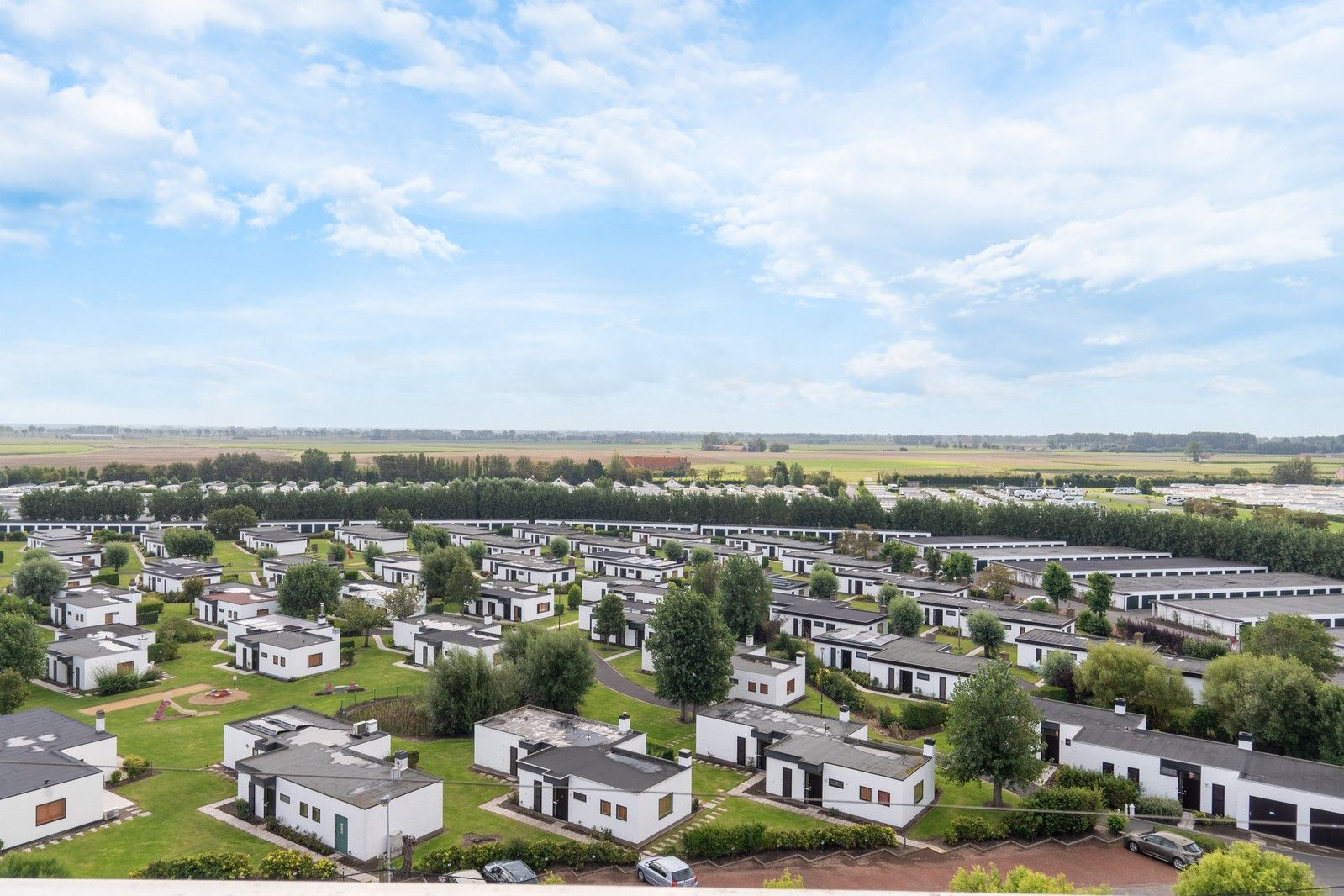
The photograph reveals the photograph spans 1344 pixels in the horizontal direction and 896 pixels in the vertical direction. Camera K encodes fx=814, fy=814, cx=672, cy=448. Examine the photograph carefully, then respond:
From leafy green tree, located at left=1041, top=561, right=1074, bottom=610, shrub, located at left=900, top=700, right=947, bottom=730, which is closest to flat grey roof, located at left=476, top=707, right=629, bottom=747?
shrub, located at left=900, top=700, right=947, bottom=730

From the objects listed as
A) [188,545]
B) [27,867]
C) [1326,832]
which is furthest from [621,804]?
[188,545]

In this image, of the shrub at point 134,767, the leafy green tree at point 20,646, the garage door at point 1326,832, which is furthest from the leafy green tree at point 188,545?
the garage door at point 1326,832

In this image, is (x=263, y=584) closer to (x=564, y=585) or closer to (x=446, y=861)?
(x=564, y=585)

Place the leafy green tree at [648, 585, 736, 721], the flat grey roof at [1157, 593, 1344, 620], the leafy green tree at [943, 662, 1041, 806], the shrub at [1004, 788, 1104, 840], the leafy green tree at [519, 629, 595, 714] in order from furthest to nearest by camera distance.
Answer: the flat grey roof at [1157, 593, 1344, 620], the leafy green tree at [648, 585, 736, 721], the leafy green tree at [519, 629, 595, 714], the leafy green tree at [943, 662, 1041, 806], the shrub at [1004, 788, 1104, 840]

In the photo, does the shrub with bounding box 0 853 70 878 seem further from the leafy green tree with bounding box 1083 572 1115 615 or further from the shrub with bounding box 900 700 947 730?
the leafy green tree with bounding box 1083 572 1115 615

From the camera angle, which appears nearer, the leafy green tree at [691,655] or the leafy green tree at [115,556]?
the leafy green tree at [691,655]

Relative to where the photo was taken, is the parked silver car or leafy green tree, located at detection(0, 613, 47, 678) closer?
the parked silver car

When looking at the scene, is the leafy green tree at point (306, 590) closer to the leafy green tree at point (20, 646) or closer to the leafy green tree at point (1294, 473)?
the leafy green tree at point (20, 646)
